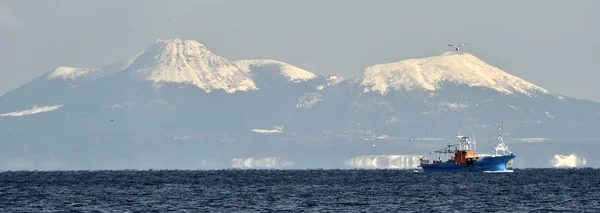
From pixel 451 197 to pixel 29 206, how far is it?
2491 inches

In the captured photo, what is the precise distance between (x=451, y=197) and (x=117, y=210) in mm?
54187

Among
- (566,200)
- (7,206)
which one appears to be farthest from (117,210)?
(566,200)

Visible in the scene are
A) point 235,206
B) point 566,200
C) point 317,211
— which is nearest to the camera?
point 317,211

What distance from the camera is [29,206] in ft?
600

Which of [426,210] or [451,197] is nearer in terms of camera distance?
[426,210]

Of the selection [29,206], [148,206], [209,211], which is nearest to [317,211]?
[209,211]

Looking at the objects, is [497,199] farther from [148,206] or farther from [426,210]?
[148,206]

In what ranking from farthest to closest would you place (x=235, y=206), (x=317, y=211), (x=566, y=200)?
(x=566, y=200), (x=235, y=206), (x=317, y=211)

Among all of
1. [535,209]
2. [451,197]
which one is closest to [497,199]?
[451,197]

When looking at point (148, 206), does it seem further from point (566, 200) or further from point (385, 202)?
point (566, 200)

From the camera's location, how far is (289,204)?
602 feet

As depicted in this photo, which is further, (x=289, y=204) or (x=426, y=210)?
(x=289, y=204)

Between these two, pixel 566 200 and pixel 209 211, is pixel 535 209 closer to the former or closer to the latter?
pixel 566 200

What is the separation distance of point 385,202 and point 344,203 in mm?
6758
